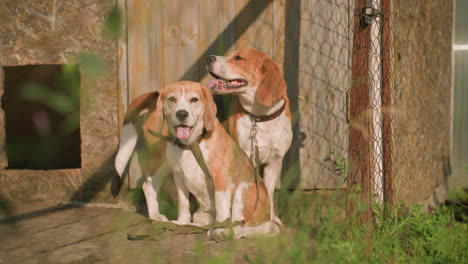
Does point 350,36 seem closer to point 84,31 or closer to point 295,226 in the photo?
point 295,226

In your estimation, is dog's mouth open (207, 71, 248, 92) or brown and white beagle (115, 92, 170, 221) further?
brown and white beagle (115, 92, 170, 221)

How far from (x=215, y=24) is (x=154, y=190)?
1.62 m

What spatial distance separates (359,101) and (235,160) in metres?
0.93

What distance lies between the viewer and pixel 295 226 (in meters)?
3.37

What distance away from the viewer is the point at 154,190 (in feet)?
11.7

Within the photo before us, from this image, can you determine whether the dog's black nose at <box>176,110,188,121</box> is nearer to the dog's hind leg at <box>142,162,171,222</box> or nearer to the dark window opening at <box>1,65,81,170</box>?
the dog's hind leg at <box>142,162,171,222</box>

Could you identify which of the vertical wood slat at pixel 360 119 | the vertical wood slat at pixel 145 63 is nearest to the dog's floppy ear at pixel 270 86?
the vertical wood slat at pixel 360 119

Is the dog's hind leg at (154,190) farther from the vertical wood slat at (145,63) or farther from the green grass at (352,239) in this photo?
the green grass at (352,239)

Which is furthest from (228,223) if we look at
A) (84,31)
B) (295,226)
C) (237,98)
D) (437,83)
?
(437,83)

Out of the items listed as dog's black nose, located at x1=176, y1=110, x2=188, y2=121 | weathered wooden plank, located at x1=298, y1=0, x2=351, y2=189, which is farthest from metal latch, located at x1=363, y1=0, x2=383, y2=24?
dog's black nose, located at x1=176, y1=110, x2=188, y2=121

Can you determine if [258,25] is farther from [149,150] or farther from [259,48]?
[149,150]

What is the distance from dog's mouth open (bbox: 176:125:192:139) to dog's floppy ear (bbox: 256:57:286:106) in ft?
2.12

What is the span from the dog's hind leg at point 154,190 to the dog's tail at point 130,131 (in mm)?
244

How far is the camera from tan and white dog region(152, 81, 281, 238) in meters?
2.96
